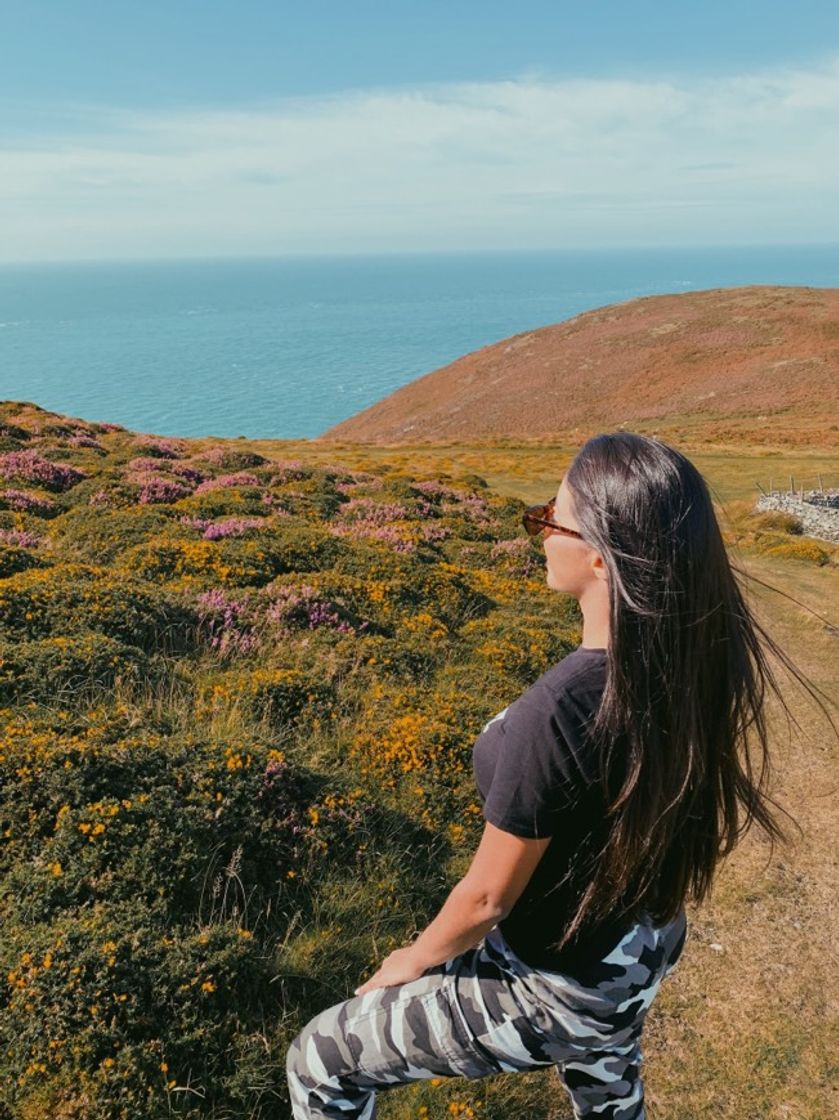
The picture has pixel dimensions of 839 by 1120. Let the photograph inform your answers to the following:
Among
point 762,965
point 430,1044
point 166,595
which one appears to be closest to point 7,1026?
point 430,1044

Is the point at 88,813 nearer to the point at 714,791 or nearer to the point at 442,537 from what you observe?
the point at 714,791

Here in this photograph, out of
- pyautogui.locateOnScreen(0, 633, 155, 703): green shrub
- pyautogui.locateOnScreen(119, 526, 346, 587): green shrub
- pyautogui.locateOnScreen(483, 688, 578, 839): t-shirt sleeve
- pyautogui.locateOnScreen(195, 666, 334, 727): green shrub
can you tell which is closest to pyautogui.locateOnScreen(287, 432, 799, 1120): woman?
pyautogui.locateOnScreen(483, 688, 578, 839): t-shirt sleeve

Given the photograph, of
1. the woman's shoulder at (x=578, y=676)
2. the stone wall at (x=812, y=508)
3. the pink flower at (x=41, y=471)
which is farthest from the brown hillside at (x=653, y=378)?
the woman's shoulder at (x=578, y=676)

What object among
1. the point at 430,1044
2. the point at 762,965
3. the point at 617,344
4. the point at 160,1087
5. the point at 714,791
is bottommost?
the point at 762,965

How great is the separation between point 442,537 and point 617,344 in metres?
114

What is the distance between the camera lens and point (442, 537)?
1866 centimetres

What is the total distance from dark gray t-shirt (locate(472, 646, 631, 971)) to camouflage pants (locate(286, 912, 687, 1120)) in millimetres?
155

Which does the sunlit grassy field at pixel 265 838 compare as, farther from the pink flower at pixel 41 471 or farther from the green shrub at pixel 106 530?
the pink flower at pixel 41 471

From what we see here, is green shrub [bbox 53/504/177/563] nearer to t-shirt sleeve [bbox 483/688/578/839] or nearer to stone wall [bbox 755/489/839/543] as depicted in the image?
t-shirt sleeve [bbox 483/688/578/839]

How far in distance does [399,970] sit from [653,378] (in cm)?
11102

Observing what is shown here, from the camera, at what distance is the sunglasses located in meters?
2.69

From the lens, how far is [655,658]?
2484 mm

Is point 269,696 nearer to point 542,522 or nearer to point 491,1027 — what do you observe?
point 491,1027

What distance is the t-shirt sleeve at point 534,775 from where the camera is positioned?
2412 millimetres
